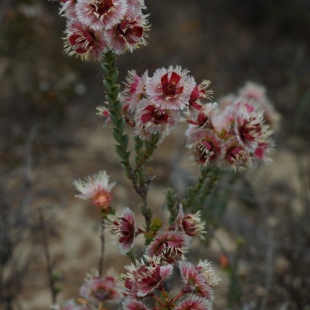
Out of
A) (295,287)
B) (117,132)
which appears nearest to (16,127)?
(295,287)

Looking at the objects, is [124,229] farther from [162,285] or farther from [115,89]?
[115,89]

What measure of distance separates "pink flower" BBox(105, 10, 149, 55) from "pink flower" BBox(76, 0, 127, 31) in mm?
14

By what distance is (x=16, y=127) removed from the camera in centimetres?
387

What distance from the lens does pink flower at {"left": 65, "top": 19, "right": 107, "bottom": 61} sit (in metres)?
0.87

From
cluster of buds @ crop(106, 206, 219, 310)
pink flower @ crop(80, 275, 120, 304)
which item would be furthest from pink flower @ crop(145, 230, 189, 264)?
pink flower @ crop(80, 275, 120, 304)

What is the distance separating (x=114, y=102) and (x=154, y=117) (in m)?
0.09

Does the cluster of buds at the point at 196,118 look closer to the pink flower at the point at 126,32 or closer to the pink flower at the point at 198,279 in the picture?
the pink flower at the point at 126,32

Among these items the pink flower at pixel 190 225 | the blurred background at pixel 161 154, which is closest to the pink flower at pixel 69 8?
the pink flower at pixel 190 225

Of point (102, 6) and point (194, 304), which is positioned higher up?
point (102, 6)

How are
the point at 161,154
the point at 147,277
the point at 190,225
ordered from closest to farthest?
the point at 147,277, the point at 190,225, the point at 161,154

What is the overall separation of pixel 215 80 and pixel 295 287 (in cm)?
291

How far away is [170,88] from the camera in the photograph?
0.87m

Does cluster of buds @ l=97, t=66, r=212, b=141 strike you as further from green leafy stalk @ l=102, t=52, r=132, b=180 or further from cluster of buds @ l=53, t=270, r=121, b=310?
cluster of buds @ l=53, t=270, r=121, b=310

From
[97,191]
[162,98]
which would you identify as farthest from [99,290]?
[162,98]
